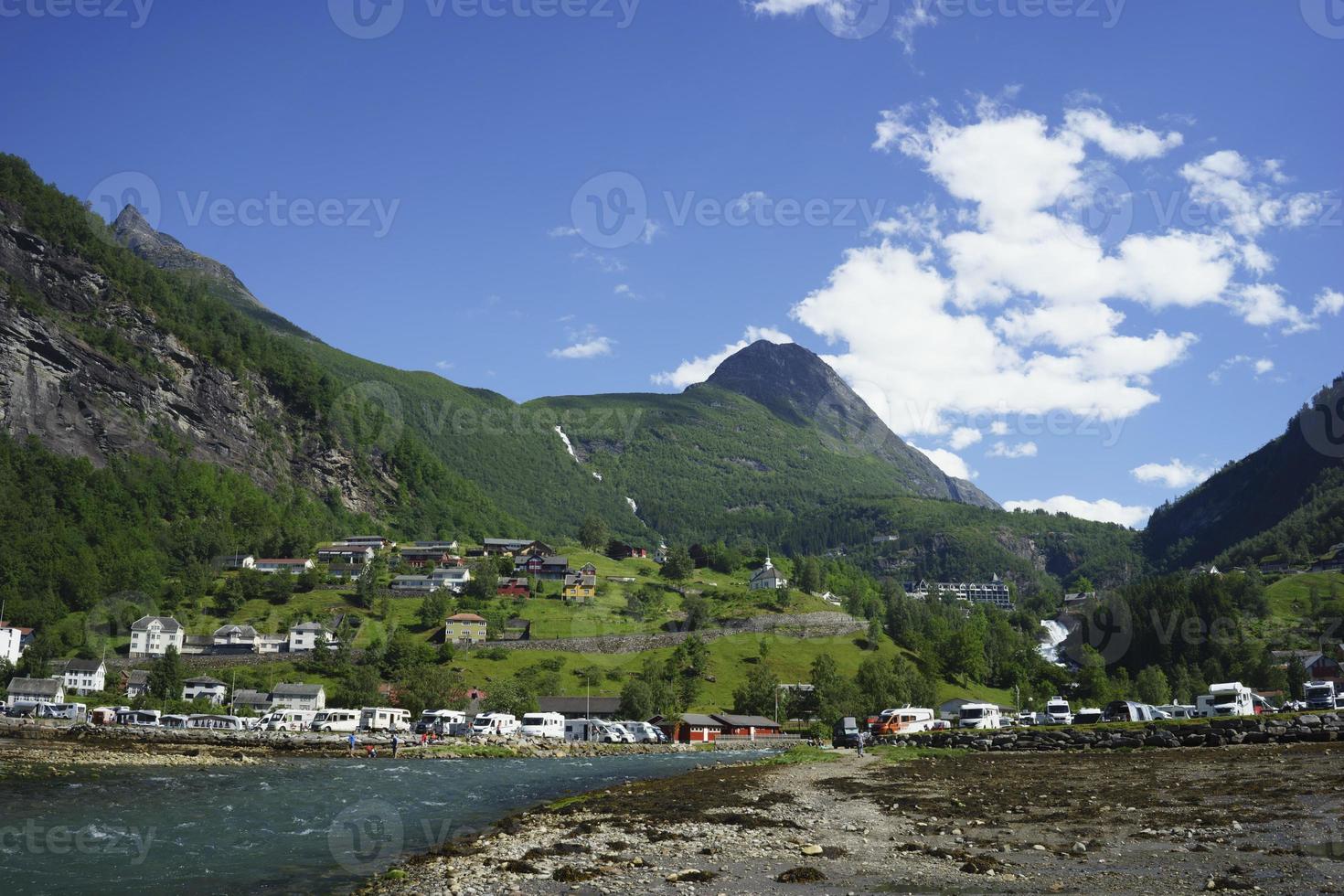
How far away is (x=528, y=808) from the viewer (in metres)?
38.0

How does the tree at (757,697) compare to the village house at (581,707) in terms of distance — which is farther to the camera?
the tree at (757,697)

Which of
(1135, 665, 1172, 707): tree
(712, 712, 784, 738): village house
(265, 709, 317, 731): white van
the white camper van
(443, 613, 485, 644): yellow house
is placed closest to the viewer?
the white camper van

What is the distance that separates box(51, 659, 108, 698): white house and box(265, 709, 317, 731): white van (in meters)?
→ 32.0

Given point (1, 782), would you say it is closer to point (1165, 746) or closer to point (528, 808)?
point (528, 808)

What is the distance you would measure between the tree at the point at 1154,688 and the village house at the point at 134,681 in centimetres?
13256

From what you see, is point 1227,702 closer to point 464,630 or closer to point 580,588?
point 464,630

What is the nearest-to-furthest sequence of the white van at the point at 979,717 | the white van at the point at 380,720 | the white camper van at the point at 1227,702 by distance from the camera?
the white camper van at the point at 1227,702 → the white van at the point at 979,717 → the white van at the point at 380,720

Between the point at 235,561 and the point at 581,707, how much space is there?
98.0 metres

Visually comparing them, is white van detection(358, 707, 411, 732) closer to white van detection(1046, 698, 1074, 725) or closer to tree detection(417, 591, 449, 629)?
tree detection(417, 591, 449, 629)

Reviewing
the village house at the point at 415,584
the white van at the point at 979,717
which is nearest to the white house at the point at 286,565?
the village house at the point at 415,584

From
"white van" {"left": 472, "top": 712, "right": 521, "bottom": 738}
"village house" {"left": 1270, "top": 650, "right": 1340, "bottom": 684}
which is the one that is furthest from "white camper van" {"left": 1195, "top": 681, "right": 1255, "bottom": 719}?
"white van" {"left": 472, "top": 712, "right": 521, "bottom": 738}

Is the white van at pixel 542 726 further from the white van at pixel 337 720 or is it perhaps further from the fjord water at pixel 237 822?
the fjord water at pixel 237 822

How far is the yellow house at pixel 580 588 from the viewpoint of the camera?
17288 cm

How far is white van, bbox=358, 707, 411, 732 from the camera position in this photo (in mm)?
98875
